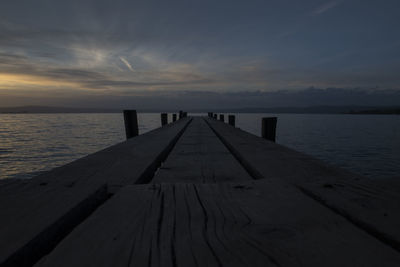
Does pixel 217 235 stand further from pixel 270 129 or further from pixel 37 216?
pixel 270 129

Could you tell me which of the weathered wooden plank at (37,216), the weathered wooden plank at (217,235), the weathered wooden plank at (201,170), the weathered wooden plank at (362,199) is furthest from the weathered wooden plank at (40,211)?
the weathered wooden plank at (362,199)

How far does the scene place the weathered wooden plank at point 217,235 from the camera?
693 millimetres

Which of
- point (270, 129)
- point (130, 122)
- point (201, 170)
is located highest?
point (130, 122)

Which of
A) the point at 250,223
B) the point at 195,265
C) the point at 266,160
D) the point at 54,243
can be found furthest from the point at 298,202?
the point at 266,160

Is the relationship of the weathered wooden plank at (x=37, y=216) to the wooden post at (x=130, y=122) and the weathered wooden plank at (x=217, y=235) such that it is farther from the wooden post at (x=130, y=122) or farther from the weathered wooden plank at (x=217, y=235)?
the wooden post at (x=130, y=122)

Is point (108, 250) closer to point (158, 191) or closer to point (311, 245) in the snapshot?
point (158, 191)

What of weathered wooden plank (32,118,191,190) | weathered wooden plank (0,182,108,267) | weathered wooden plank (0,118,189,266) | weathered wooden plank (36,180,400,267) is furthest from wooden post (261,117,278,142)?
weathered wooden plank (0,182,108,267)

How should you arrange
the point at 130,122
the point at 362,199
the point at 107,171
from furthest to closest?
the point at 130,122 → the point at 107,171 → the point at 362,199

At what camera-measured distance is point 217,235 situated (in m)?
0.83

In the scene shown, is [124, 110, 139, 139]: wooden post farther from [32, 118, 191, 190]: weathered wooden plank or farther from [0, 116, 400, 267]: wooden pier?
[0, 116, 400, 267]: wooden pier

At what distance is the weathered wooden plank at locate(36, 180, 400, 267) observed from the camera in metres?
0.69

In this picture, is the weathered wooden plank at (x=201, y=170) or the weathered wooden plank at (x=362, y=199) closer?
the weathered wooden plank at (x=362, y=199)

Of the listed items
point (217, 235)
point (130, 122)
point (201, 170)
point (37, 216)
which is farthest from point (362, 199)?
point (130, 122)

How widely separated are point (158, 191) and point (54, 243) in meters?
0.54
